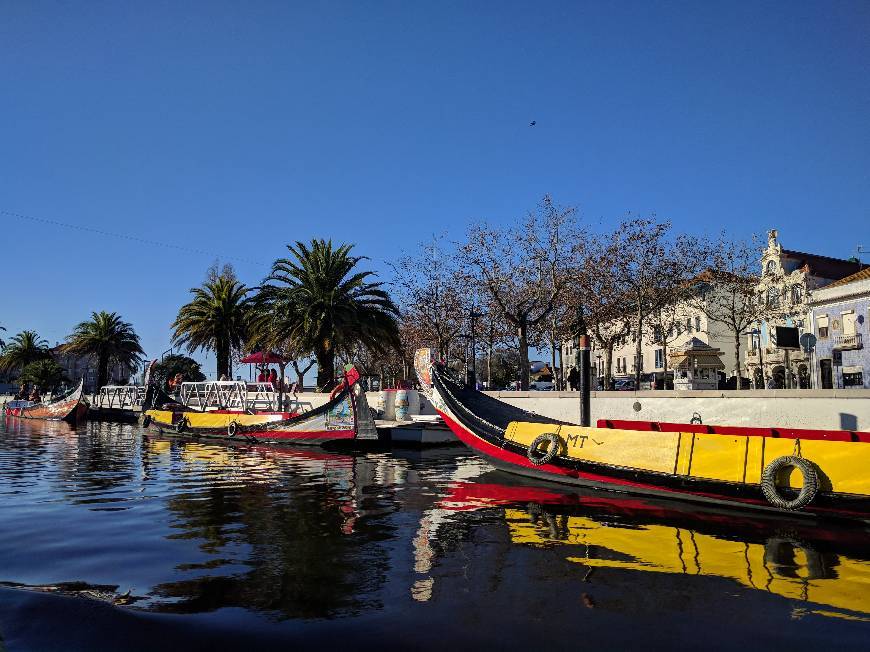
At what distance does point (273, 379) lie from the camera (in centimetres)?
3869

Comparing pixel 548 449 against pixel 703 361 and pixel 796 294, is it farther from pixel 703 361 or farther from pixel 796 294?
pixel 796 294

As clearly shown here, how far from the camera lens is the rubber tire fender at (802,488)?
10977 millimetres

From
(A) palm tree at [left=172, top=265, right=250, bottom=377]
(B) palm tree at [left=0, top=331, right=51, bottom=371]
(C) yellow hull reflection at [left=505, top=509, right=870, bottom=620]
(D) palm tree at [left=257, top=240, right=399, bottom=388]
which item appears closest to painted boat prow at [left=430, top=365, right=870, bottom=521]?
(C) yellow hull reflection at [left=505, top=509, right=870, bottom=620]

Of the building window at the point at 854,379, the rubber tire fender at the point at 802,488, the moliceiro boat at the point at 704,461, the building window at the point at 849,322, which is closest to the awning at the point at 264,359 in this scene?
the moliceiro boat at the point at 704,461

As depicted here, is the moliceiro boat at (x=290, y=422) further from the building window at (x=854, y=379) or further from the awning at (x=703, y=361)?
the building window at (x=854, y=379)

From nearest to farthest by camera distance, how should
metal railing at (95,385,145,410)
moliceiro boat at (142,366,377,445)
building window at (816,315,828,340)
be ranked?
moliceiro boat at (142,366,377,445) < building window at (816,315,828,340) < metal railing at (95,385,145,410)

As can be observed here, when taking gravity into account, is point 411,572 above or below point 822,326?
below

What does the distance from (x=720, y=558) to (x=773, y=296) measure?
45104 mm

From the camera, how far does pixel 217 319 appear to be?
44250 millimetres

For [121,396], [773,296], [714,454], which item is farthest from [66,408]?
[773,296]

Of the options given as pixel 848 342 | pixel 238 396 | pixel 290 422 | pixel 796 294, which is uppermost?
pixel 796 294

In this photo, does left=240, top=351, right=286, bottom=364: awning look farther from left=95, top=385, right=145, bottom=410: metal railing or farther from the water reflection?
the water reflection

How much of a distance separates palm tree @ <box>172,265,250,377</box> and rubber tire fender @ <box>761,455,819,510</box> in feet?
123

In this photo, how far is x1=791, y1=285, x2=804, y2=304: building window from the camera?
157 ft
